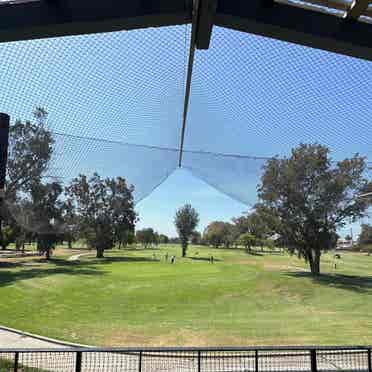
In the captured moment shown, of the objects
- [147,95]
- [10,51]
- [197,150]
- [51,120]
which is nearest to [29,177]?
[197,150]

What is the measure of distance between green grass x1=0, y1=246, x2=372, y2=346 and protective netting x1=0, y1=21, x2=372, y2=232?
14.5 ft

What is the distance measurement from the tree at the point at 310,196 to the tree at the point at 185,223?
25074 mm

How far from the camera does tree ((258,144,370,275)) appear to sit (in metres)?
18.3

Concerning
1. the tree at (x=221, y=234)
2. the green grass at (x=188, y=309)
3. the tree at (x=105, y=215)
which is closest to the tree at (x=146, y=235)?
the tree at (x=221, y=234)

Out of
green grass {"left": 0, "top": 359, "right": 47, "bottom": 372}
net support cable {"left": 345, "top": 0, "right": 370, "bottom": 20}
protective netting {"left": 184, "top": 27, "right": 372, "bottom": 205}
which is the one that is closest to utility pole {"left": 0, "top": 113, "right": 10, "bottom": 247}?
protective netting {"left": 184, "top": 27, "right": 372, "bottom": 205}

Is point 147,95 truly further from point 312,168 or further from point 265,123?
point 312,168

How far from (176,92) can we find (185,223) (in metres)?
41.7

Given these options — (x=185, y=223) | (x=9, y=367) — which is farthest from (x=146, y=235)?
(x=9, y=367)

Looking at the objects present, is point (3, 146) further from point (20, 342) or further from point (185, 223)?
point (185, 223)

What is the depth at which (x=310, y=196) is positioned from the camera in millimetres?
19406

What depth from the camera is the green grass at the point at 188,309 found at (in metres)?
7.81

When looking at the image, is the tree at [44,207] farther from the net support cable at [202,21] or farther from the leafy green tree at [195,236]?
the leafy green tree at [195,236]

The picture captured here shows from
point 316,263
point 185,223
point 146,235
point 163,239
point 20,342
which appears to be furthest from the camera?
point 163,239

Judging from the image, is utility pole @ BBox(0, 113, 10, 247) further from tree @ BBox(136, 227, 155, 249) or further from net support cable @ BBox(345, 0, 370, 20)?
tree @ BBox(136, 227, 155, 249)
